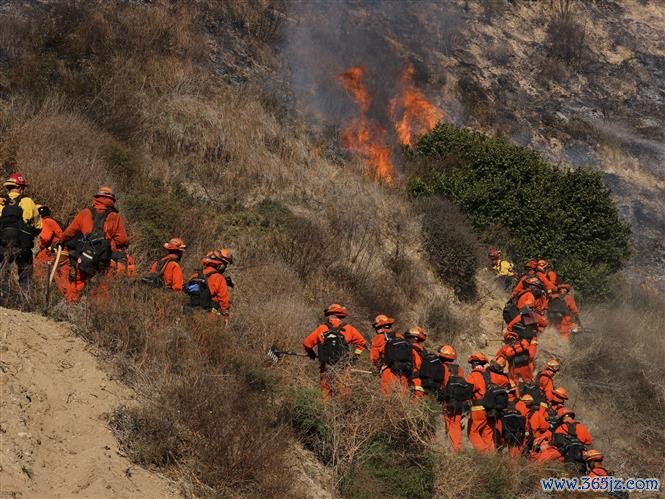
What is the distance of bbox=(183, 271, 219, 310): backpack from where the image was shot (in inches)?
368

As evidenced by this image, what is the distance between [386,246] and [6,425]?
10954mm

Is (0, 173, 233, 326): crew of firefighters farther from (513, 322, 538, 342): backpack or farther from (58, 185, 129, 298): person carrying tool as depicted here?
(513, 322, 538, 342): backpack

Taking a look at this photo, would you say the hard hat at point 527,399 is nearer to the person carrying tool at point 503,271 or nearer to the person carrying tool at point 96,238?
the person carrying tool at point 96,238

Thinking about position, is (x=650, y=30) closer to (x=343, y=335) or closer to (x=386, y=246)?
(x=386, y=246)

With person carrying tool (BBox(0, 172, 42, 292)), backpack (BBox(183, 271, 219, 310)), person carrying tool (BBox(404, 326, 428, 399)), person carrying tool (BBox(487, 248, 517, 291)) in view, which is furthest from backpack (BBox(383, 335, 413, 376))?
person carrying tool (BBox(487, 248, 517, 291))

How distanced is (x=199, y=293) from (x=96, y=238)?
1423 mm

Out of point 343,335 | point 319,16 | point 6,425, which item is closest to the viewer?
point 6,425

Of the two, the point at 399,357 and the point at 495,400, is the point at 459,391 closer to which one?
the point at 495,400

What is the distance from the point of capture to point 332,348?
8898mm

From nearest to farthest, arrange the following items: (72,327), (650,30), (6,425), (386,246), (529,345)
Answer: (6,425) < (72,327) < (529,345) < (386,246) < (650,30)

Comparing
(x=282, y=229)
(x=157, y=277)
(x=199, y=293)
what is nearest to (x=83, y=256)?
(x=157, y=277)

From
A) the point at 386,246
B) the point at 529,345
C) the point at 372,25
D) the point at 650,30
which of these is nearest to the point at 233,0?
the point at 372,25

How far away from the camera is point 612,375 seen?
46.4ft

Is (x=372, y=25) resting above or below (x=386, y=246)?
above
